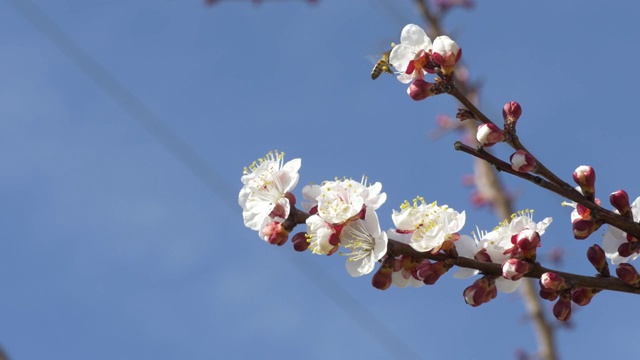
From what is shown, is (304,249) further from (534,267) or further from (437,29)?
(437,29)

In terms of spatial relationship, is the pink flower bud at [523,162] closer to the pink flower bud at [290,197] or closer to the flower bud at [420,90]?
the flower bud at [420,90]

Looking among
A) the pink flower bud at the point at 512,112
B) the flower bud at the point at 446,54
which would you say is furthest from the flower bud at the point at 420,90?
the pink flower bud at the point at 512,112

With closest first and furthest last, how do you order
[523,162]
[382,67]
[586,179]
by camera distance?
[523,162], [586,179], [382,67]

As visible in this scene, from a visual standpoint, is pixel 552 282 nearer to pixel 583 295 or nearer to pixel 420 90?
pixel 583 295

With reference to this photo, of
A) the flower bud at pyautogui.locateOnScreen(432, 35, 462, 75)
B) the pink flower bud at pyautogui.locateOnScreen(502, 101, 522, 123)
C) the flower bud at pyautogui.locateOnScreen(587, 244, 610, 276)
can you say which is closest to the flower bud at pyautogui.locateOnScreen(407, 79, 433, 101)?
the flower bud at pyautogui.locateOnScreen(432, 35, 462, 75)

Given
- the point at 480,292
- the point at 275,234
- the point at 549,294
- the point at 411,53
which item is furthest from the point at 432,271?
the point at 411,53

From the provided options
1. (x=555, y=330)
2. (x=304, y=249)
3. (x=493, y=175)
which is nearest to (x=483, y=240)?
(x=304, y=249)
